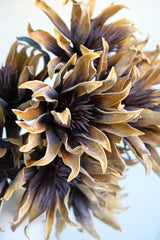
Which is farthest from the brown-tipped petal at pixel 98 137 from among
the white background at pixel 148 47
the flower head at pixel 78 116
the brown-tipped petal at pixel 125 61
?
the white background at pixel 148 47

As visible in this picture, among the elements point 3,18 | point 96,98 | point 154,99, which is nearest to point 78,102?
point 96,98

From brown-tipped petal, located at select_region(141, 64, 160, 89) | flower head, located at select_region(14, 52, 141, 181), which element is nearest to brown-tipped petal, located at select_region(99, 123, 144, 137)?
flower head, located at select_region(14, 52, 141, 181)

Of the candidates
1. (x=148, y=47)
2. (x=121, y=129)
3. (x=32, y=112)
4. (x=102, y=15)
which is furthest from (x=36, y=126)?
(x=148, y=47)

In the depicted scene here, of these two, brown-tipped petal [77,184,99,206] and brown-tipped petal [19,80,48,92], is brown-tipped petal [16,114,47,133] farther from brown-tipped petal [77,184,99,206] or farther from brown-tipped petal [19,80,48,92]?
brown-tipped petal [77,184,99,206]

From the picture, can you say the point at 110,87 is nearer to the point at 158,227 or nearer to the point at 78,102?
the point at 78,102

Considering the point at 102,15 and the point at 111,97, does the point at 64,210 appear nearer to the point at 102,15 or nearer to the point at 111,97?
the point at 111,97

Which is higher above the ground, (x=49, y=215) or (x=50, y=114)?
(x=50, y=114)

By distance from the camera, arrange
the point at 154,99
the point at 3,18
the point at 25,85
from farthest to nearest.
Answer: the point at 3,18 < the point at 154,99 < the point at 25,85
